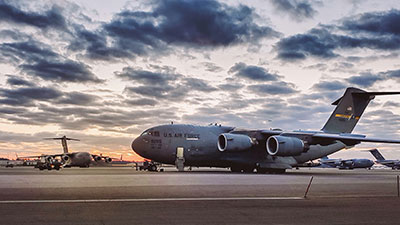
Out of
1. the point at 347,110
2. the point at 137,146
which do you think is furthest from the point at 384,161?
the point at 137,146

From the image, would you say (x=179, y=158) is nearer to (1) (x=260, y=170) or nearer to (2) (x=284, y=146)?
(1) (x=260, y=170)

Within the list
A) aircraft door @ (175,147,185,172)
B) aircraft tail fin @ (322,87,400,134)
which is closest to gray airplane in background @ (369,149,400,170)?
aircraft tail fin @ (322,87,400,134)

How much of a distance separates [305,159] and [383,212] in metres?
33.0

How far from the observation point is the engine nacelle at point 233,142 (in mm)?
38531

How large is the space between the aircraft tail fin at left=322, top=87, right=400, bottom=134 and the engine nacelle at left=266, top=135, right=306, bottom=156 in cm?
705

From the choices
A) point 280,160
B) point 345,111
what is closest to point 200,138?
point 280,160

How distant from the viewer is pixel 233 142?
3866 cm

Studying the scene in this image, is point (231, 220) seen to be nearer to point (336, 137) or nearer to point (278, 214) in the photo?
point (278, 214)

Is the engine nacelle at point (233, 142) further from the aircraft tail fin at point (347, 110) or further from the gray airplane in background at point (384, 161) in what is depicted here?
the gray airplane in background at point (384, 161)

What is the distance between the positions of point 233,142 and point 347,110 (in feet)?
44.5

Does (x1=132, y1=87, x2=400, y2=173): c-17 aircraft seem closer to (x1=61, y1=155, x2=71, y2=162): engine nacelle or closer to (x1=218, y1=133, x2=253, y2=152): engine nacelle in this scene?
(x1=218, y1=133, x2=253, y2=152): engine nacelle

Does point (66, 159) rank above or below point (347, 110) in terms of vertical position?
below

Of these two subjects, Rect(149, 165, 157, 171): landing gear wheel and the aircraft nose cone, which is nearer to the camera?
the aircraft nose cone

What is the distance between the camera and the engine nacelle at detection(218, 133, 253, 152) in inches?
1517
